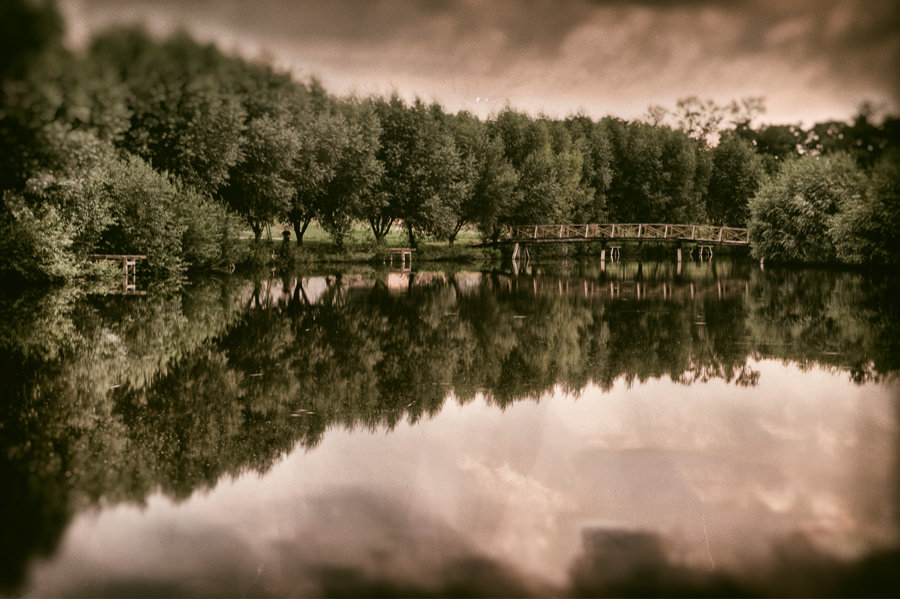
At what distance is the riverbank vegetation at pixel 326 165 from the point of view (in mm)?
9086

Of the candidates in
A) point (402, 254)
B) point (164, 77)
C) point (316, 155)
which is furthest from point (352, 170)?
point (164, 77)

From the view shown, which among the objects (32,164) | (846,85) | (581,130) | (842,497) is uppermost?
(581,130)

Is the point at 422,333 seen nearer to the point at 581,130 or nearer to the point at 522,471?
the point at 522,471

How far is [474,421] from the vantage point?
29.7 ft

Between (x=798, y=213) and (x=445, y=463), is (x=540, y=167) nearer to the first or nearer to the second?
(x=798, y=213)

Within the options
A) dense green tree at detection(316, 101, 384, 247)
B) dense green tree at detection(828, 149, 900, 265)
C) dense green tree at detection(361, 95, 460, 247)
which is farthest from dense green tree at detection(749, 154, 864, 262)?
dense green tree at detection(316, 101, 384, 247)

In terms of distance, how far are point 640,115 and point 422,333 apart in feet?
244

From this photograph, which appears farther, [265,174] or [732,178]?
[732,178]

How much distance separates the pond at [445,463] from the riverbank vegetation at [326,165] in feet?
12.1

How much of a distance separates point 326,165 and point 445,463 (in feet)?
133

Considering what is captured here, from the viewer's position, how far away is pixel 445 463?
741 centimetres

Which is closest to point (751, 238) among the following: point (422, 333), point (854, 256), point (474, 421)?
point (854, 256)

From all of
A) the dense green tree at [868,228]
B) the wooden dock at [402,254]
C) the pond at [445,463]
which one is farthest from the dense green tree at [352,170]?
the pond at [445,463]

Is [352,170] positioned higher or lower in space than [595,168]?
lower
